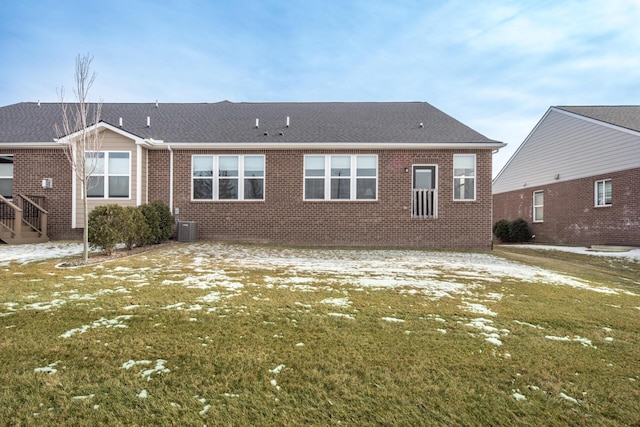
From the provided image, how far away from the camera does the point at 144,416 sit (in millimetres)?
1911

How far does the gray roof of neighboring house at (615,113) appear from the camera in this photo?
14.4 meters

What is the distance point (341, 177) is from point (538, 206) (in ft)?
45.0

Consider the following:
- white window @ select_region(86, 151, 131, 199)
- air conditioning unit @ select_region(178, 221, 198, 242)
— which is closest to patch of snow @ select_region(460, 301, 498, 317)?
air conditioning unit @ select_region(178, 221, 198, 242)

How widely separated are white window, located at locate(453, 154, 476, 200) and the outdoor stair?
558 inches

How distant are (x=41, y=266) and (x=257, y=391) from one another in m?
6.33

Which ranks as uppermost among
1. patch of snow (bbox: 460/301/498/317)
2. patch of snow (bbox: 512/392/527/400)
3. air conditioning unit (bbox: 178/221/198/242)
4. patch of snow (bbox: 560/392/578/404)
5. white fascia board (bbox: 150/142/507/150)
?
white fascia board (bbox: 150/142/507/150)

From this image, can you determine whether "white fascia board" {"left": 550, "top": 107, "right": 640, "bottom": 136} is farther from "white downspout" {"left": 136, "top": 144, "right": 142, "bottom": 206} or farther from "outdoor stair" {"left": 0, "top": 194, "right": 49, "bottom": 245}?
"outdoor stair" {"left": 0, "top": 194, "right": 49, "bottom": 245}

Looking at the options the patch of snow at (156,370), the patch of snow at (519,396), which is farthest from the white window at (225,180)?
the patch of snow at (519,396)

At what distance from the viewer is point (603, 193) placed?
14781 millimetres

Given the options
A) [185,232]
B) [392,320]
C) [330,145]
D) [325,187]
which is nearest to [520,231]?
[325,187]

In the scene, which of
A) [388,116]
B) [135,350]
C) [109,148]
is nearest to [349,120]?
[388,116]

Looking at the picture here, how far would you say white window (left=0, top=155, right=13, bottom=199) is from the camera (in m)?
11.7

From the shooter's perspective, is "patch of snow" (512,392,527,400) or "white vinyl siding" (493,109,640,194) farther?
"white vinyl siding" (493,109,640,194)

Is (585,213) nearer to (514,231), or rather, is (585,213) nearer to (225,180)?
(514,231)
